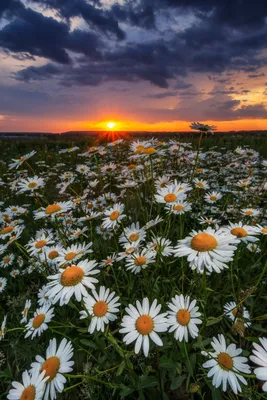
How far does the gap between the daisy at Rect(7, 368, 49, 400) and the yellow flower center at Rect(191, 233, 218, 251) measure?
94 centimetres

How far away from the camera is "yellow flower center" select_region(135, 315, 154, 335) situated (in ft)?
4.78

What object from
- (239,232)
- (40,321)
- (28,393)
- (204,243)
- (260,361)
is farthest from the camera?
(239,232)

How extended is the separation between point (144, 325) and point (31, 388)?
2.01 ft

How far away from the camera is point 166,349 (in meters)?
1.77

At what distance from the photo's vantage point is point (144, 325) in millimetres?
1471

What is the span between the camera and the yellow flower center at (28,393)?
132 centimetres

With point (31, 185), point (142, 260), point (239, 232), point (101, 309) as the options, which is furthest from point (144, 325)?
point (31, 185)

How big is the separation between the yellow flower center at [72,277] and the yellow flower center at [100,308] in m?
0.23

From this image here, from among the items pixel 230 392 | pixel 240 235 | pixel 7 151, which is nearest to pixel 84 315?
pixel 230 392

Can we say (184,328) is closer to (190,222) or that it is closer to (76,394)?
(76,394)

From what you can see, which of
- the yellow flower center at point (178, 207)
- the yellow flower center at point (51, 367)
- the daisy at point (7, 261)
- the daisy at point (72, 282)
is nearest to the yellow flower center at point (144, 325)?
the daisy at point (72, 282)

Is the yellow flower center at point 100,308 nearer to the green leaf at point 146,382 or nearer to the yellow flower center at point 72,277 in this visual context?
the yellow flower center at point 72,277

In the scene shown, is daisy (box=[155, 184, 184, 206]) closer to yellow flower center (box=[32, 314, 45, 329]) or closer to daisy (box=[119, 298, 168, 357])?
daisy (box=[119, 298, 168, 357])

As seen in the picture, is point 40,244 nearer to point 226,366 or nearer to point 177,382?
point 177,382
